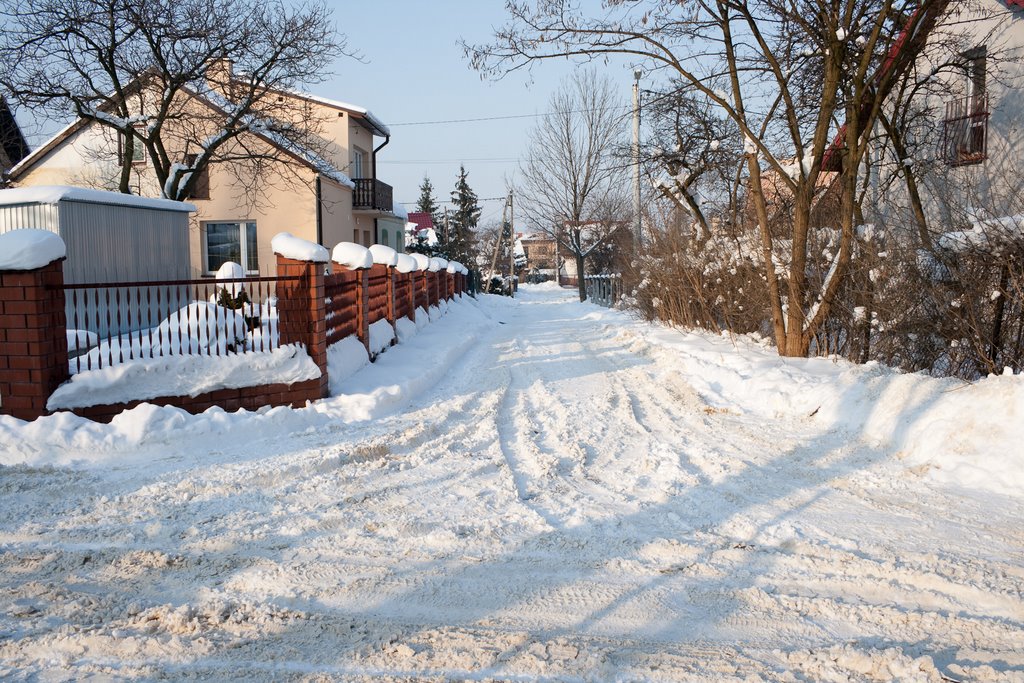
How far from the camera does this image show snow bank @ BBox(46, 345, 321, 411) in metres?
7.59

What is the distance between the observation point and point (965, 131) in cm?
1501

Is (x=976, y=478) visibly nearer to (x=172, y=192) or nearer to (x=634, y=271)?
(x=634, y=271)

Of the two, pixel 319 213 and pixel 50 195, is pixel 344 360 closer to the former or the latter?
pixel 50 195

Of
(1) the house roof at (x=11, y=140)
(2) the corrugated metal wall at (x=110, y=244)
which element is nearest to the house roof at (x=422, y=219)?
→ (1) the house roof at (x=11, y=140)

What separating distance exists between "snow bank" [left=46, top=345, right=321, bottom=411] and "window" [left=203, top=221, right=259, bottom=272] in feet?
64.6

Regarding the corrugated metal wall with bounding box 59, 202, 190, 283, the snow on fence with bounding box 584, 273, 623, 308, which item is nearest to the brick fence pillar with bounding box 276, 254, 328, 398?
the corrugated metal wall with bounding box 59, 202, 190, 283

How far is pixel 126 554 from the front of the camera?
16.1ft

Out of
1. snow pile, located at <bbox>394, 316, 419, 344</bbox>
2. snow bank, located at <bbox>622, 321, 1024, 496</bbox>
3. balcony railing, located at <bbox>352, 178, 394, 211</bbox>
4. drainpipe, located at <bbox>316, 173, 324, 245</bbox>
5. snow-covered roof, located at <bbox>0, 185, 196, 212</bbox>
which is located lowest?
snow bank, located at <bbox>622, 321, 1024, 496</bbox>

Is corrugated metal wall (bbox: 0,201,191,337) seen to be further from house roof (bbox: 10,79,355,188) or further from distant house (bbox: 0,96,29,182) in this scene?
distant house (bbox: 0,96,29,182)

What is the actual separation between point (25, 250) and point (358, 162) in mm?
27262

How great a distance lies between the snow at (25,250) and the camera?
725 centimetres

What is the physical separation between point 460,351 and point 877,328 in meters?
7.81

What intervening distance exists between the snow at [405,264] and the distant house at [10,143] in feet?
55.7

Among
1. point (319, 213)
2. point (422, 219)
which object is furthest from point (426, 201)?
point (319, 213)
